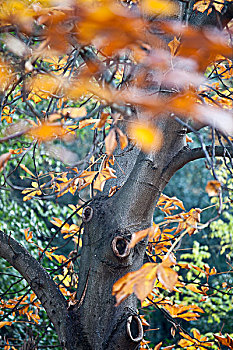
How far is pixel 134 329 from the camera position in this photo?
1.05 metres

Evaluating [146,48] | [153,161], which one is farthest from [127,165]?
[146,48]

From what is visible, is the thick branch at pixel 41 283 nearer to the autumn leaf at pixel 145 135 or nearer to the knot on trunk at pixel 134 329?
the knot on trunk at pixel 134 329

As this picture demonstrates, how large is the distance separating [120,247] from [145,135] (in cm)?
53

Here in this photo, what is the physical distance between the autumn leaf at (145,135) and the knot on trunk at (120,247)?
0.25 meters

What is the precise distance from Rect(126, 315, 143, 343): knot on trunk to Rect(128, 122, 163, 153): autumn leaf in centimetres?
45

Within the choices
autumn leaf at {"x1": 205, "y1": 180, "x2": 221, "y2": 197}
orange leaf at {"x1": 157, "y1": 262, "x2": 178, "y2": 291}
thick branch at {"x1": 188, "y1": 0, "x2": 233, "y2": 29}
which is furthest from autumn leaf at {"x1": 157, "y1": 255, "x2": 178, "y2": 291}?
thick branch at {"x1": 188, "y1": 0, "x2": 233, "y2": 29}

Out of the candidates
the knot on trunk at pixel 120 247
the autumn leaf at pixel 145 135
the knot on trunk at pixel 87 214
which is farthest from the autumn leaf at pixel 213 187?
the knot on trunk at pixel 87 214

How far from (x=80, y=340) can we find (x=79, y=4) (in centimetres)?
83

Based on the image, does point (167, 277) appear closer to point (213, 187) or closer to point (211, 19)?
point (213, 187)

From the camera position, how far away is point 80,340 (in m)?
1.06

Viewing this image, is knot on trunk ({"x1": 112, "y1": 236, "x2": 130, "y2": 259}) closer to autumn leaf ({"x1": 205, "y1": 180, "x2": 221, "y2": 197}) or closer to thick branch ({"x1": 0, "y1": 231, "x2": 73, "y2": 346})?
thick branch ({"x1": 0, "y1": 231, "x2": 73, "y2": 346})

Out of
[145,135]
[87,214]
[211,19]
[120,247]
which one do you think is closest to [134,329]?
[120,247]

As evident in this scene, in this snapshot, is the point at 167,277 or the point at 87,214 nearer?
the point at 167,277

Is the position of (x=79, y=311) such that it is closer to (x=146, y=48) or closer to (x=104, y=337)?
(x=104, y=337)
